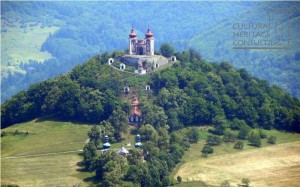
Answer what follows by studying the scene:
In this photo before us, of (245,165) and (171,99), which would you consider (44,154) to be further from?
(245,165)

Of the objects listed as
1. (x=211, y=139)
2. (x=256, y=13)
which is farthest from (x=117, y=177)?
(x=256, y=13)

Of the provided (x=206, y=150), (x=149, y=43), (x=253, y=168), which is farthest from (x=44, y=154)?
(x=149, y=43)

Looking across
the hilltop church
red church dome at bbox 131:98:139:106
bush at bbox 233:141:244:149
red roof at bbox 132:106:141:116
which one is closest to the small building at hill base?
red roof at bbox 132:106:141:116

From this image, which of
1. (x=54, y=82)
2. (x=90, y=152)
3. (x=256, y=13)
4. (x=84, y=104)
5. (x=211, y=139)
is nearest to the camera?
(x=90, y=152)

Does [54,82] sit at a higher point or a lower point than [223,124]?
higher

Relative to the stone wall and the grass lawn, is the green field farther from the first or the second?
the stone wall

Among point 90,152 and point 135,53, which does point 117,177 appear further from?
point 135,53
